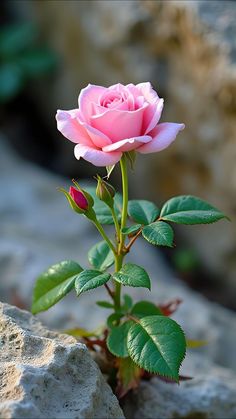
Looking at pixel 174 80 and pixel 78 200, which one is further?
pixel 174 80

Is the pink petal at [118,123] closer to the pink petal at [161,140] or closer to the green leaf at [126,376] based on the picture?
the pink petal at [161,140]

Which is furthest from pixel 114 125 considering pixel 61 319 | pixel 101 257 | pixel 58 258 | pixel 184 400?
pixel 58 258

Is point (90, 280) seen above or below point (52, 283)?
above

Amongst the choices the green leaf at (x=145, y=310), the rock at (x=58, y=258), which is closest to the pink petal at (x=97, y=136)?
the green leaf at (x=145, y=310)

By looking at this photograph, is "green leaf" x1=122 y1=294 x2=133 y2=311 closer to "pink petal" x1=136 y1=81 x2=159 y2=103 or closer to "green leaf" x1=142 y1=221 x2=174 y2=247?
"green leaf" x1=142 y1=221 x2=174 y2=247

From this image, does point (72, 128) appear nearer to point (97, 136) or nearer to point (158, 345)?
point (97, 136)

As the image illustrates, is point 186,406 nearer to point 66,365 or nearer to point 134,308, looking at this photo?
point 134,308
